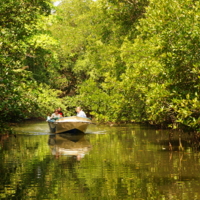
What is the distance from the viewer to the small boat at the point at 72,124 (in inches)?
1015

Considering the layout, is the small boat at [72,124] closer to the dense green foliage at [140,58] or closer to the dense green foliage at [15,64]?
the dense green foliage at [140,58]

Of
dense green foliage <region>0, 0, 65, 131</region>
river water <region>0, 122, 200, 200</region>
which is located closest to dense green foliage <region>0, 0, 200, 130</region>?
dense green foliage <region>0, 0, 65, 131</region>

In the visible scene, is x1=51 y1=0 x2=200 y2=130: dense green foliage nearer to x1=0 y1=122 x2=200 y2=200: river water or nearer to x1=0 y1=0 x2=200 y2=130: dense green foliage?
x1=0 y1=0 x2=200 y2=130: dense green foliage

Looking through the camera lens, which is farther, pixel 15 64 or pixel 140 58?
pixel 140 58

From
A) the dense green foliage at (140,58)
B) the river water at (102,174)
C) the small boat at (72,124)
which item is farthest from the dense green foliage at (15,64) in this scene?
the small boat at (72,124)

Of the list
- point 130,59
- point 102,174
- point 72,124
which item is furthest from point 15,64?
point 72,124

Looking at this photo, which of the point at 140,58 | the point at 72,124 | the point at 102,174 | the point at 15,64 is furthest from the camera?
the point at 72,124

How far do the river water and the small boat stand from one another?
849cm

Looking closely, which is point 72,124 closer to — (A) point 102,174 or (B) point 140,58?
(B) point 140,58

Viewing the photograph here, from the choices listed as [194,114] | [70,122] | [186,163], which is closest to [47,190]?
[186,163]

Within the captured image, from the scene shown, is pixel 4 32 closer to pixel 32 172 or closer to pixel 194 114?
pixel 32 172

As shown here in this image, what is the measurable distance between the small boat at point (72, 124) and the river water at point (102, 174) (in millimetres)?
8489

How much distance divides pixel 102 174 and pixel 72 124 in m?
15.0

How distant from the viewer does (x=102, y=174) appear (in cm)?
1112
